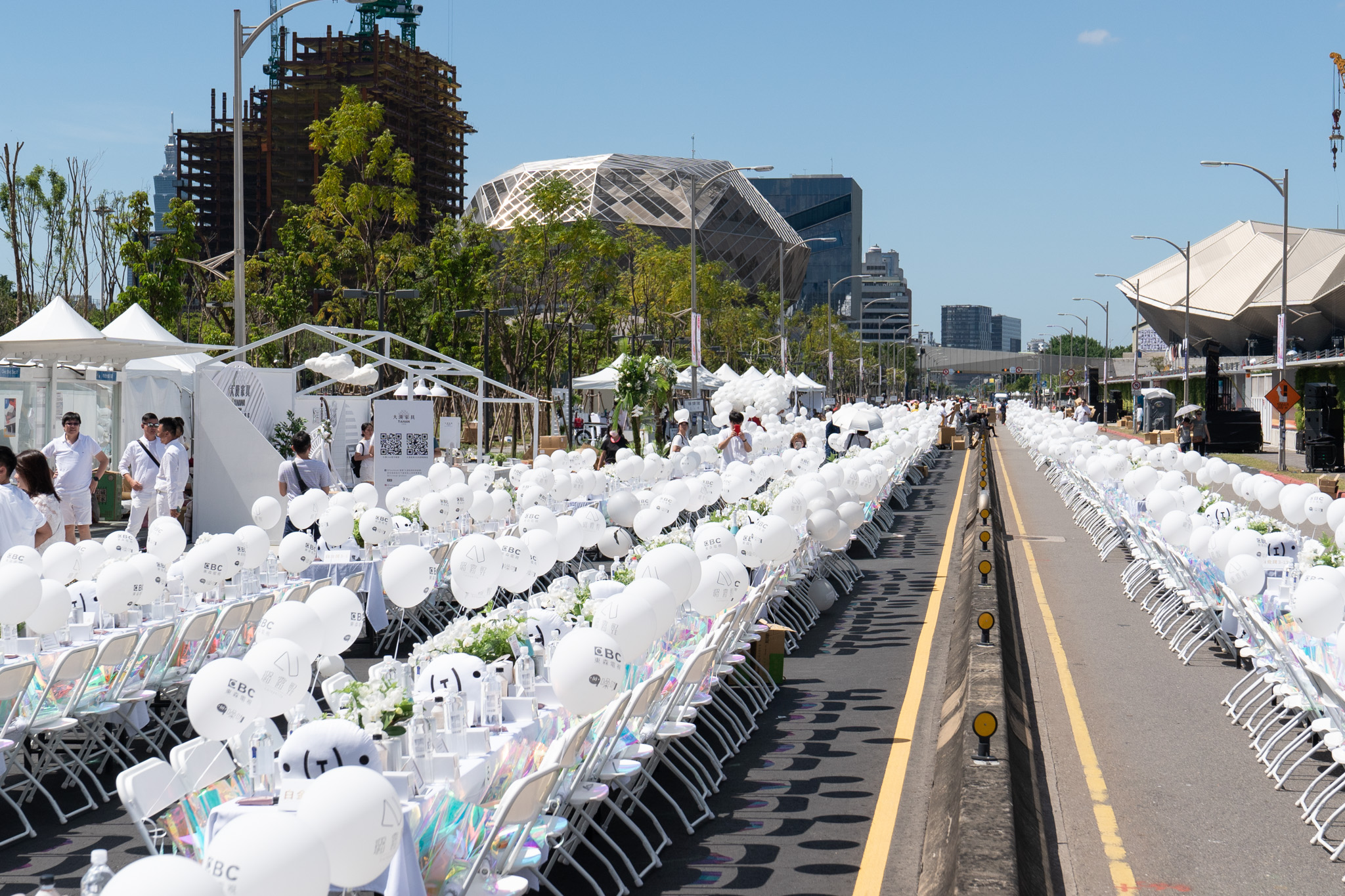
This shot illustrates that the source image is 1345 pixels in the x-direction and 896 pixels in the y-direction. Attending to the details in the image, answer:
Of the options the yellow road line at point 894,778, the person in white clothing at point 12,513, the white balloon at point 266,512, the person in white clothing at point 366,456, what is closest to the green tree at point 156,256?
the person in white clothing at point 366,456

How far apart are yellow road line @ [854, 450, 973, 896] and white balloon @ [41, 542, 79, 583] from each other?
5639 mm

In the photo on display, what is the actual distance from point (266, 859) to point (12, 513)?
7424 millimetres

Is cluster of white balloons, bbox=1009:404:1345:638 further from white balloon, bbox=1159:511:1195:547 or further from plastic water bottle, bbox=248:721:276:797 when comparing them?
plastic water bottle, bbox=248:721:276:797

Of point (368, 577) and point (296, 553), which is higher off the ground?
point (296, 553)

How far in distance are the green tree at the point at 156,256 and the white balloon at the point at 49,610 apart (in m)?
28.5

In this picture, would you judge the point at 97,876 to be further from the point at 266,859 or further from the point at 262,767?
the point at 262,767

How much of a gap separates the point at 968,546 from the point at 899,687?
312 inches

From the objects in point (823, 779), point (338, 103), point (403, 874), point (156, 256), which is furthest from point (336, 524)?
point (338, 103)

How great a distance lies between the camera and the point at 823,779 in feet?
24.2

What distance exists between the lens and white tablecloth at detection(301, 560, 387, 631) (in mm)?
10617

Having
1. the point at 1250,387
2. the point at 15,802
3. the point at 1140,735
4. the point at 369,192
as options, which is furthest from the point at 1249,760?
the point at 1250,387

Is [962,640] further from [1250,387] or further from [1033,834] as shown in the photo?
[1250,387]

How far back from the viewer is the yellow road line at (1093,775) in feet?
19.4

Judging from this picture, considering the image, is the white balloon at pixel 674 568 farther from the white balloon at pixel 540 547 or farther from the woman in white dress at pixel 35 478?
the woman in white dress at pixel 35 478
